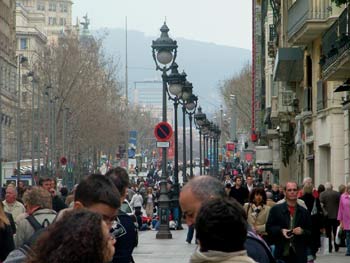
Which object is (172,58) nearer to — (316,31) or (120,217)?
(316,31)

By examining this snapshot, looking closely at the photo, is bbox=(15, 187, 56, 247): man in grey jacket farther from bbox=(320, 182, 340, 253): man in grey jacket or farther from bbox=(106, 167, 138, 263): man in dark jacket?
bbox=(320, 182, 340, 253): man in grey jacket

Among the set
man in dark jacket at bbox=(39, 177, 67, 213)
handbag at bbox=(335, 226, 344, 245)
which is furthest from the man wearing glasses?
handbag at bbox=(335, 226, 344, 245)

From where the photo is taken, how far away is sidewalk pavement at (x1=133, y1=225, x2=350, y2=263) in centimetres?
2716

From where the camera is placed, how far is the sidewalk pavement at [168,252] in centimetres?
2716

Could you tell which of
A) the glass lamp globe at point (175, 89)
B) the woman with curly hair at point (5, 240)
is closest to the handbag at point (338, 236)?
the glass lamp globe at point (175, 89)

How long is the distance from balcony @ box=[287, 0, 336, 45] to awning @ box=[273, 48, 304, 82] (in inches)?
178

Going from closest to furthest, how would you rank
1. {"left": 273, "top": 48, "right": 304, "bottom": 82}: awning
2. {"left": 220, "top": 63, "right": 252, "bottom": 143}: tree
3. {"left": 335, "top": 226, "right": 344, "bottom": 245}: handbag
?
1. {"left": 335, "top": 226, "right": 344, "bottom": 245}: handbag
2. {"left": 273, "top": 48, "right": 304, "bottom": 82}: awning
3. {"left": 220, "top": 63, "right": 252, "bottom": 143}: tree

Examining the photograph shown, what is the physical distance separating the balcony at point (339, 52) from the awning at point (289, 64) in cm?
1206

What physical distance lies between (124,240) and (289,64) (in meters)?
41.0

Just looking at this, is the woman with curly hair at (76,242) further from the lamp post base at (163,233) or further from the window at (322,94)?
the window at (322,94)

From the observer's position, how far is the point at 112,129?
106 m

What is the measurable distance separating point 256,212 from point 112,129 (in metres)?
87.3

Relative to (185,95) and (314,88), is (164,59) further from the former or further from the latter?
(314,88)

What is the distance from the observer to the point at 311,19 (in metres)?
40.2
